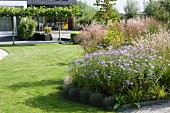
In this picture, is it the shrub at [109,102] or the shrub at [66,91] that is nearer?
the shrub at [109,102]

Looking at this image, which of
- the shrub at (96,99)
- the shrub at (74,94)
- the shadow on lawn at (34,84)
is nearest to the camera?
the shrub at (96,99)

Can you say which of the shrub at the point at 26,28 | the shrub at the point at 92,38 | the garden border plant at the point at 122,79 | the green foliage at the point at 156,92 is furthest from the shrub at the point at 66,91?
the shrub at the point at 26,28

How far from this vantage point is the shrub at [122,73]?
581 centimetres

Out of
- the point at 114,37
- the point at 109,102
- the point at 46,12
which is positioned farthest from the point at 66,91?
the point at 46,12

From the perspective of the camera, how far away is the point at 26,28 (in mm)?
24375

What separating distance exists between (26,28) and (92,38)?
48.7 feet

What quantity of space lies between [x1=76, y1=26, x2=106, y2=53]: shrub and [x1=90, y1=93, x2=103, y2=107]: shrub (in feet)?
12.4

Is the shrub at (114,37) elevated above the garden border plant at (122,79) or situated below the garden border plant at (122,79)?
above

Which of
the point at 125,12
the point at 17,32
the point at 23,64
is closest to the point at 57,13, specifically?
the point at 17,32

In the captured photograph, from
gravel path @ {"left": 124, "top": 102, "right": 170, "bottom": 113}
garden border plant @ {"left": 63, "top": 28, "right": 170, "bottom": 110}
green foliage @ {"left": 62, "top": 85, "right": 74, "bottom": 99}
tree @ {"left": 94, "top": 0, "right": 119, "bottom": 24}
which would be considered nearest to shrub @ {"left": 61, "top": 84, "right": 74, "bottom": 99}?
green foliage @ {"left": 62, "top": 85, "right": 74, "bottom": 99}

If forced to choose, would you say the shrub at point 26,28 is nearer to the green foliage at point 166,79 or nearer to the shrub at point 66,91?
the shrub at point 66,91

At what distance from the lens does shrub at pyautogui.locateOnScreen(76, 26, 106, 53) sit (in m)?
9.67

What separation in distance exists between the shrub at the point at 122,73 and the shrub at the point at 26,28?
18584mm

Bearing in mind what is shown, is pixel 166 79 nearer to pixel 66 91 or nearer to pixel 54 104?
pixel 66 91
